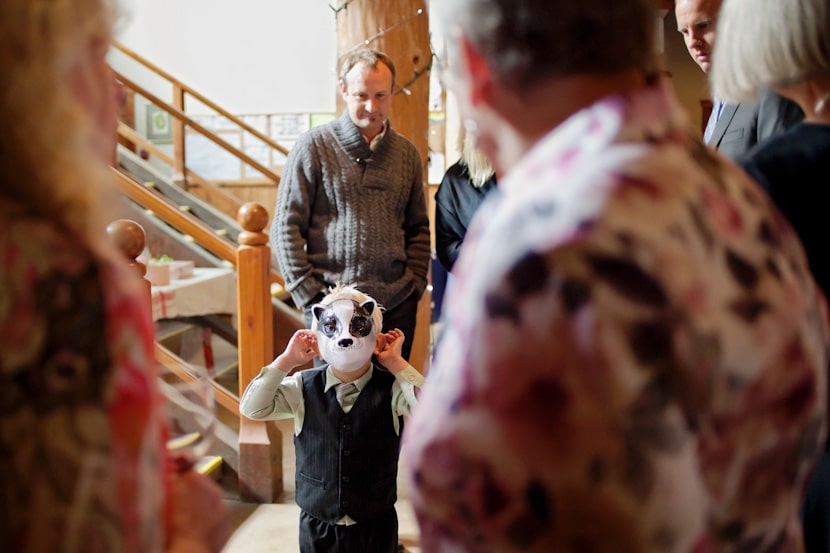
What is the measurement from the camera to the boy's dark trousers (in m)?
2.13

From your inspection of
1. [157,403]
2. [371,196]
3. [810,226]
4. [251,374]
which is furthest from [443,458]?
A: [251,374]

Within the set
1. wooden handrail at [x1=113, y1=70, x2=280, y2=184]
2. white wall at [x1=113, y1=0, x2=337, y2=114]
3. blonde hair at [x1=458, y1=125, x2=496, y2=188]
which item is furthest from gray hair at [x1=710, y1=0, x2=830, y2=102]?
white wall at [x1=113, y1=0, x2=337, y2=114]

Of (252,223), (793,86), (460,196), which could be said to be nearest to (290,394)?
(460,196)

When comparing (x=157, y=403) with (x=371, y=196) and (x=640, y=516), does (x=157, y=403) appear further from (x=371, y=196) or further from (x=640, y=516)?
(x=371, y=196)

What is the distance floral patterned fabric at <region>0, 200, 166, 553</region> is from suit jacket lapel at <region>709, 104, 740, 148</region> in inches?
69.2

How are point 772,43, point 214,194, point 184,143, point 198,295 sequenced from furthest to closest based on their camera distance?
point 214,194, point 184,143, point 198,295, point 772,43

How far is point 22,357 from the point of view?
654mm

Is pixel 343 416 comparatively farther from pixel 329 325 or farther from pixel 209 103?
pixel 209 103

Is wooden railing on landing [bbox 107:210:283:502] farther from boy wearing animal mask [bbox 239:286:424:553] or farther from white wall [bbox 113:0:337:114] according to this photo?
white wall [bbox 113:0:337:114]

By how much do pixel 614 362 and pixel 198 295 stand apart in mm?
4105

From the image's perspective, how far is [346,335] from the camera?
7.00 feet

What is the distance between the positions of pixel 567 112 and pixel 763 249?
0.76 feet

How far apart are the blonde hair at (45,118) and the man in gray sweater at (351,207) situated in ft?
6.54

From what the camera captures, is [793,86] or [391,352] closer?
[793,86]
